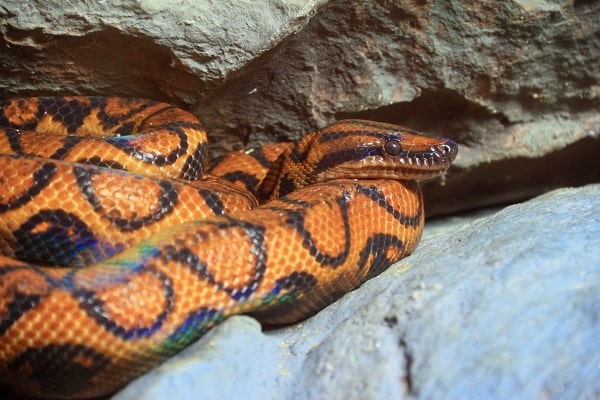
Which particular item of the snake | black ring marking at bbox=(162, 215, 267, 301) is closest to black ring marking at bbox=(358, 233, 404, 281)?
the snake

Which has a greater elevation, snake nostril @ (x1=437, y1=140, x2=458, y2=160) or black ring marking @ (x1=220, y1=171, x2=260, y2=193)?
snake nostril @ (x1=437, y1=140, x2=458, y2=160)

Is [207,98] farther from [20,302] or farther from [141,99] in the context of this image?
[20,302]

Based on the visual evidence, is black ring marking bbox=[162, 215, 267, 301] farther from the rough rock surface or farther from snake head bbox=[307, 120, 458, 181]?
the rough rock surface

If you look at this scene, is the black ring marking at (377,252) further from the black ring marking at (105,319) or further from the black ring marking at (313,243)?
the black ring marking at (105,319)

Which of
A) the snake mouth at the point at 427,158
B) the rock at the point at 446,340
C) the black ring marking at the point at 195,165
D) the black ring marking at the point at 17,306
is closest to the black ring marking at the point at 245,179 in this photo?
the black ring marking at the point at 195,165

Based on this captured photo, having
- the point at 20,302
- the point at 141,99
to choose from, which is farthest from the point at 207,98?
the point at 20,302
